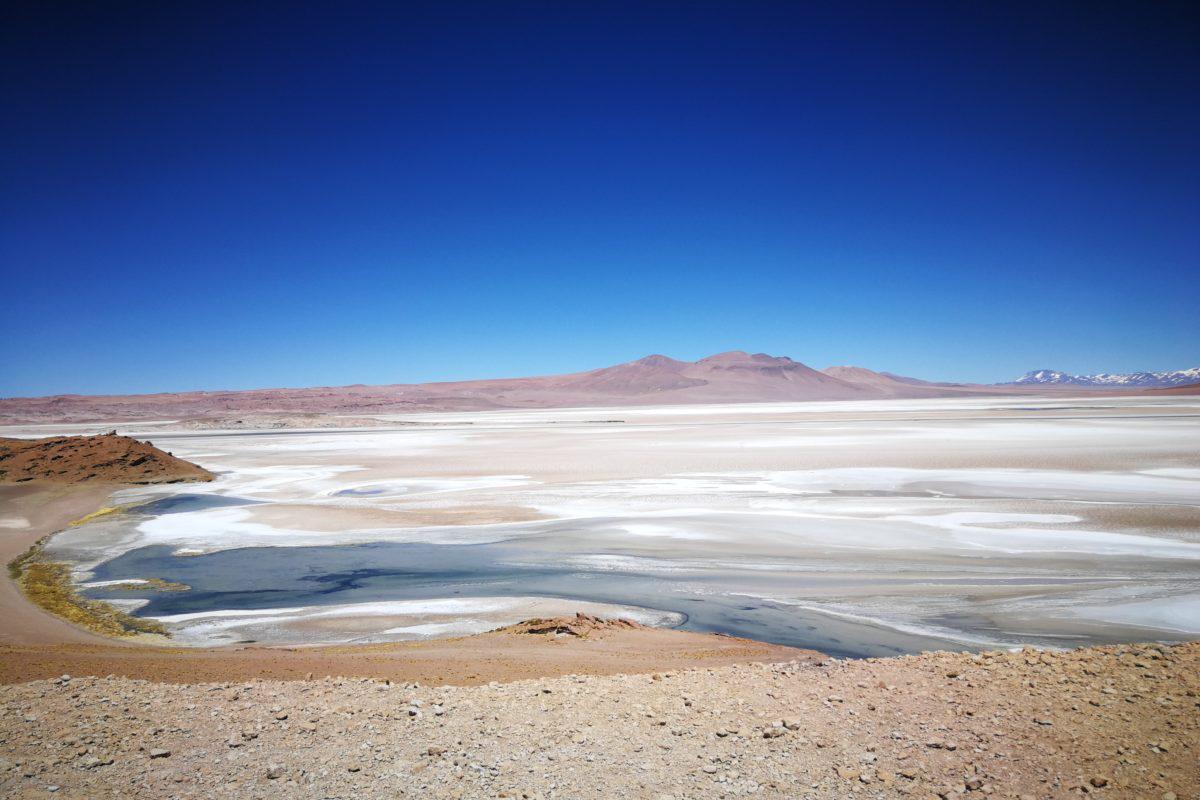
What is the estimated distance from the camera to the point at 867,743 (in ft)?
12.7

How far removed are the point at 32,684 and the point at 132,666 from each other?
33.8 inches

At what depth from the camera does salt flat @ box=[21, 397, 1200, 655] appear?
7.54 meters

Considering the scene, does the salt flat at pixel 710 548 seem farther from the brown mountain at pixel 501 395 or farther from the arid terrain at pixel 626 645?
the brown mountain at pixel 501 395

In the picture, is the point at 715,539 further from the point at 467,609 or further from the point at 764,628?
the point at 467,609

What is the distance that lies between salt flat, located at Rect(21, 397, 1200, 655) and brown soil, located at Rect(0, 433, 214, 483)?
72.6 inches

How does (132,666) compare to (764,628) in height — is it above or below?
above

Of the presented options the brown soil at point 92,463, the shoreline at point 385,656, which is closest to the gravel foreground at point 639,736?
the shoreline at point 385,656

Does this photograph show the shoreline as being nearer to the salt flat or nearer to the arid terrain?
the arid terrain

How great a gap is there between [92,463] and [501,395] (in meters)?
141

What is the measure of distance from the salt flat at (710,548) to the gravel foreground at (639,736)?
2.34 m

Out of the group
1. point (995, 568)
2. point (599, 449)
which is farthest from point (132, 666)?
point (599, 449)

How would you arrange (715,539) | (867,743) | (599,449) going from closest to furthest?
(867,743)
(715,539)
(599,449)

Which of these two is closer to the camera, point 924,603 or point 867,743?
point 867,743

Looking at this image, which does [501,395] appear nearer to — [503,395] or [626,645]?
[503,395]
